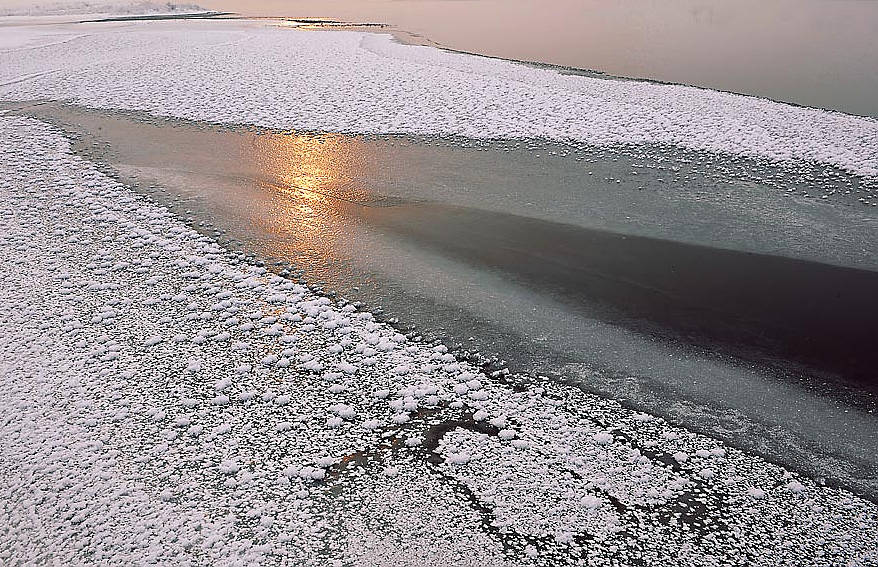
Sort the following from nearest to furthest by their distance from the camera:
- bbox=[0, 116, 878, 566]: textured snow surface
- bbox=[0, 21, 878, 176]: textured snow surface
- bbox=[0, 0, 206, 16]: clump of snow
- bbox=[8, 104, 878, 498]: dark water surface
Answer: bbox=[0, 116, 878, 566]: textured snow surface, bbox=[8, 104, 878, 498]: dark water surface, bbox=[0, 21, 878, 176]: textured snow surface, bbox=[0, 0, 206, 16]: clump of snow

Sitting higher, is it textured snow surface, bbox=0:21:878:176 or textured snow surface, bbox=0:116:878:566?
textured snow surface, bbox=0:21:878:176

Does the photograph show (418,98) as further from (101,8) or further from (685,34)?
(101,8)

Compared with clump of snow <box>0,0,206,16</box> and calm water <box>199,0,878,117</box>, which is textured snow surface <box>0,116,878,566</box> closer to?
calm water <box>199,0,878,117</box>

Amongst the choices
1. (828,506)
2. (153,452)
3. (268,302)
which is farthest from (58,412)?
(828,506)

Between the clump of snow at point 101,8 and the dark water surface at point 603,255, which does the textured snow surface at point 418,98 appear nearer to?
the dark water surface at point 603,255

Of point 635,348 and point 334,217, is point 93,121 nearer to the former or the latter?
point 334,217

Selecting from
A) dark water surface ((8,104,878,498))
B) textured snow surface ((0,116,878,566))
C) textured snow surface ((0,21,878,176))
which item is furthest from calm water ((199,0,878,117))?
textured snow surface ((0,116,878,566))

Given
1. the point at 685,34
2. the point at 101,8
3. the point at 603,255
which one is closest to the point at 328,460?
the point at 603,255
